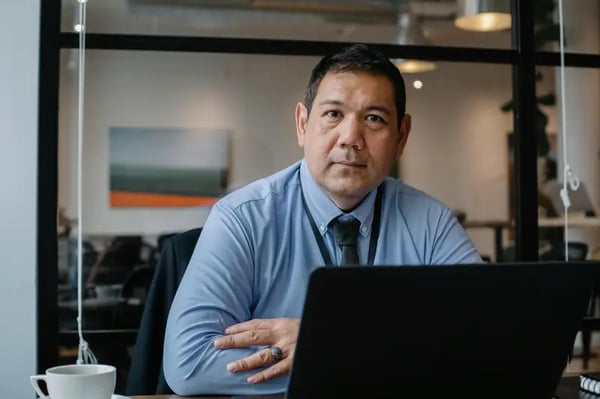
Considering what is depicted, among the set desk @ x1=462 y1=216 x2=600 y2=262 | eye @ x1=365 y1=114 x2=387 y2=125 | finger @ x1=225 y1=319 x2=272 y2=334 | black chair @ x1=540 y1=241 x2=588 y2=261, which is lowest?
finger @ x1=225 y1=319 x2=272 y2=334

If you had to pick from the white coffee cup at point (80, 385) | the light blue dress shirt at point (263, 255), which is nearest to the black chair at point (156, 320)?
the light blue dress shirt at point (263, 255)

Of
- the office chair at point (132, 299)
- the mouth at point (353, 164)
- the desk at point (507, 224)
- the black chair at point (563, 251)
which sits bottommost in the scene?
the office chair at point (132, 299)

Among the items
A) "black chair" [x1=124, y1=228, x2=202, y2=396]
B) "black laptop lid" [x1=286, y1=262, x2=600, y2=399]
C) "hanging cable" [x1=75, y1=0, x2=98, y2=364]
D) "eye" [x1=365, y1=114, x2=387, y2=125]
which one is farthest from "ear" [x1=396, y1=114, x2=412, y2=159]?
"hanging cable" [x1=75, y1=0, x2=98, y2=364]

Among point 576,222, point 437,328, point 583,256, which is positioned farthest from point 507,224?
point 437,328

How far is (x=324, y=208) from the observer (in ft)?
5.83

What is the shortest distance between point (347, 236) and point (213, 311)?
0.39 m

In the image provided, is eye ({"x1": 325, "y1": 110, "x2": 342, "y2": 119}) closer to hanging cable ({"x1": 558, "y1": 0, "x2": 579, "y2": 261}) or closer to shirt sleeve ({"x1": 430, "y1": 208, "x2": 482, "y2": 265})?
shirt sleeve ({"x1": 430, "y1": 208, "x2": 482, "y2": 265})

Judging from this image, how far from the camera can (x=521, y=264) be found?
2.99 ft

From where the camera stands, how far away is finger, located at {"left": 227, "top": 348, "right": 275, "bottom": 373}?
1350 millimetres

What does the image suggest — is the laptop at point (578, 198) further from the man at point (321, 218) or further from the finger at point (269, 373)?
the finger at point (269, 373)

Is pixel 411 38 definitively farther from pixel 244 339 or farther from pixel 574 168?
pixel 244 339

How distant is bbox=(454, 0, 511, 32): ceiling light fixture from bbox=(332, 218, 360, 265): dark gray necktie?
93.3 inches

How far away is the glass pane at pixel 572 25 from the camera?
151 inches

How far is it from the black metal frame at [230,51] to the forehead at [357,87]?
6.01 ft
